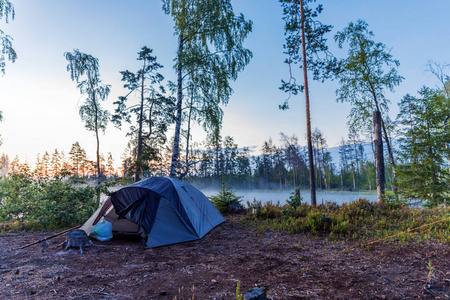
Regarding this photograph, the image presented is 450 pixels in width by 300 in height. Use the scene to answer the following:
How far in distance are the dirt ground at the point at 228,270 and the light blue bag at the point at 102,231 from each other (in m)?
0.30

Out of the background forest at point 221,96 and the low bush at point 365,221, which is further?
the background forest at point 221,96

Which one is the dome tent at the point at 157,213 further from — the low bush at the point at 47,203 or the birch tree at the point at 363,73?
the birch tree at the point at 363,73

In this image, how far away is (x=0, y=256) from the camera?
556 cm

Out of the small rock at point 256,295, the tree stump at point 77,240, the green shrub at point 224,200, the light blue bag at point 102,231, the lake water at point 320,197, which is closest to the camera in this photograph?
the small rock at point 256,295

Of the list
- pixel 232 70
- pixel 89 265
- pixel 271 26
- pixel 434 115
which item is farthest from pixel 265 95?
pixel 89 265

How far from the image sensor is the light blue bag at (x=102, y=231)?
22.6 ft

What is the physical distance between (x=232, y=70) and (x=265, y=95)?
598 cm

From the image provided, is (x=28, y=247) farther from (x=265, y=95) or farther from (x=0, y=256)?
(x=265, y=95)

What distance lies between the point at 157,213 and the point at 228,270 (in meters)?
3.15

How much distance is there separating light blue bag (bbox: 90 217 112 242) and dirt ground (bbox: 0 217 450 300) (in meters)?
0.30

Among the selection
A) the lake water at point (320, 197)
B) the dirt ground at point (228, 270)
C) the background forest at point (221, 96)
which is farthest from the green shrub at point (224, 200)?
the lake water at point (320, 197)

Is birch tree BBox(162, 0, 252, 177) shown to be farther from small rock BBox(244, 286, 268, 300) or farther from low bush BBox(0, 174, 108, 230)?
small rock BBox(244, 286, 268, 300)

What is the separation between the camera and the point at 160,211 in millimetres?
6797

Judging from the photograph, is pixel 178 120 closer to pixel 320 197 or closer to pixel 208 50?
pixel 208 50
